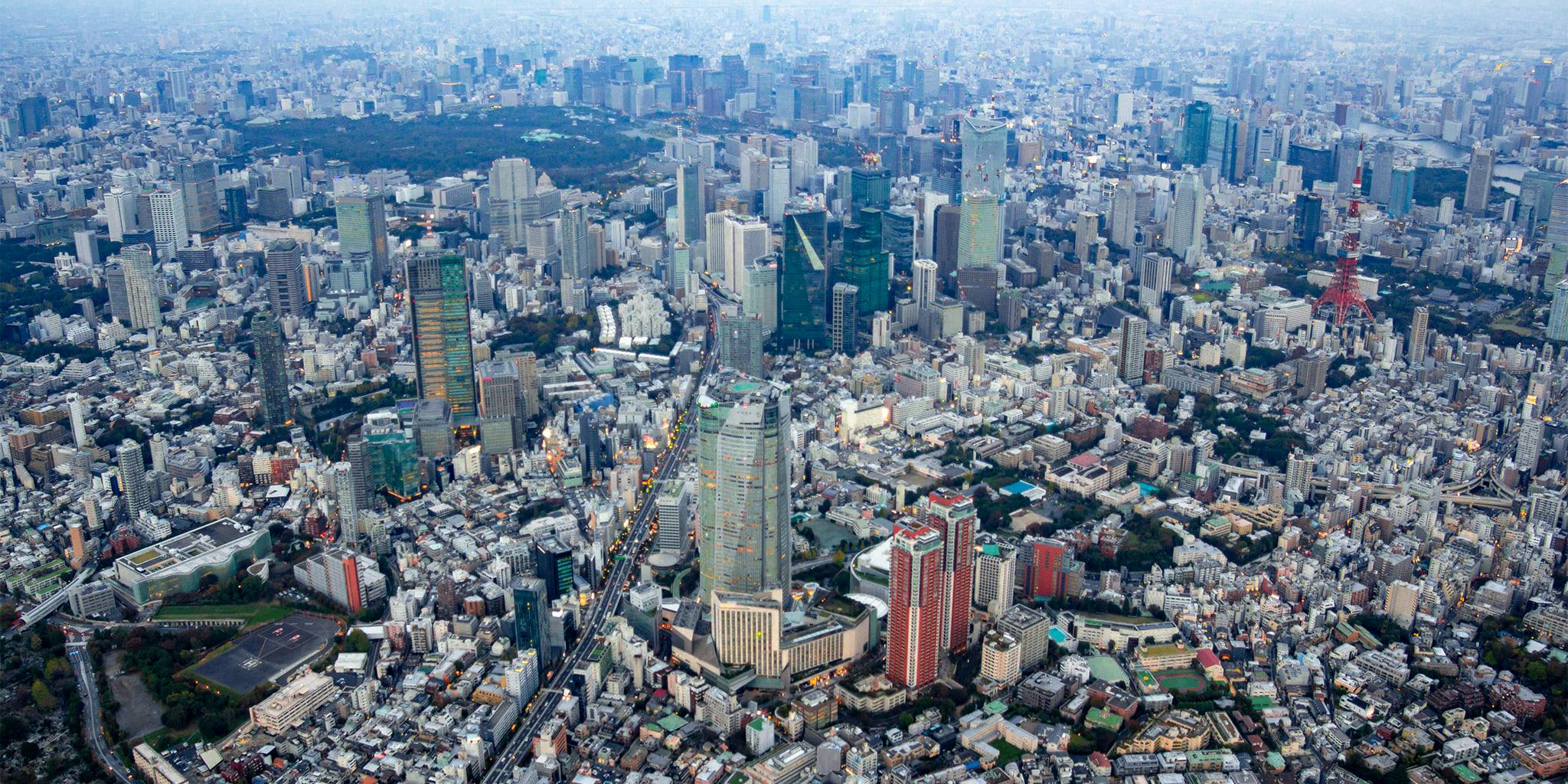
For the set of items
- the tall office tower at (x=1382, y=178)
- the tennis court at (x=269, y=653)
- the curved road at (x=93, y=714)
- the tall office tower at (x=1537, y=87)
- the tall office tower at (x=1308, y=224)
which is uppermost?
the tall office tower at (x=1537, y=87)

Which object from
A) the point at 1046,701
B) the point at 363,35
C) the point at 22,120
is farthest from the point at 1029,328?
the point at 363,35

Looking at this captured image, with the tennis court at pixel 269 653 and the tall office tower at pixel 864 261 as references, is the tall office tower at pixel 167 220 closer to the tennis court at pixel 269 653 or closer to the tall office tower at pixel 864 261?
the tall office tower at pixel 864 261

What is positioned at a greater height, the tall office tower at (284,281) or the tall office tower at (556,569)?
the tall office tower at (284,281)

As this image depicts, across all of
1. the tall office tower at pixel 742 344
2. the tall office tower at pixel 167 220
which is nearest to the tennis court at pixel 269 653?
the tall office tower at pixel 742 344

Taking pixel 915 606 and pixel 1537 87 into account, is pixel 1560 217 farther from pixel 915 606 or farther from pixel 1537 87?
pixel 915 606

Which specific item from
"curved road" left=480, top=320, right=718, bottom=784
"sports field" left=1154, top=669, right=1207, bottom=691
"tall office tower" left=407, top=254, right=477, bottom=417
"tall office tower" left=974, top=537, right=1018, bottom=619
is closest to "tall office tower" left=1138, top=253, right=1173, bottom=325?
"curved road" left=480, top=320, right=718, bottom=784

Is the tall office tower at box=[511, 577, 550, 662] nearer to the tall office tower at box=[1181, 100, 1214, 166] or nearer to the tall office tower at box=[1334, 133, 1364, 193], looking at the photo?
the tall office tower at box=[1334, 133, 1364, 193]

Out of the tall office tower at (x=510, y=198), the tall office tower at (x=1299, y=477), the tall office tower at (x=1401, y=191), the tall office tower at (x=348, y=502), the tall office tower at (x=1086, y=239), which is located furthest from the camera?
the tall office tower at (x=1401, y=191)
